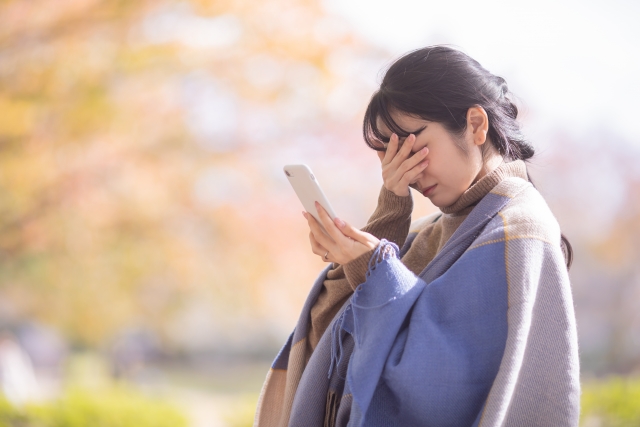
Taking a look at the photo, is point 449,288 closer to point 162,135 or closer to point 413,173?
point 413,173

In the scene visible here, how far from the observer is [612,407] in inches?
139

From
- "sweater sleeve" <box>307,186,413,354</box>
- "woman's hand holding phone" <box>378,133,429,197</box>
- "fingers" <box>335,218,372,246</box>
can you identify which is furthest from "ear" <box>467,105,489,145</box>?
"fingers" <box>335,218,372,246</box>

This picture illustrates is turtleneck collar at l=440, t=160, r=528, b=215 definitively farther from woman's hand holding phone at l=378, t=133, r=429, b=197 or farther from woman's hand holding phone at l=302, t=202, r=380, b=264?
woman's hand holding phone at l=302, t=202, r=380, b=264

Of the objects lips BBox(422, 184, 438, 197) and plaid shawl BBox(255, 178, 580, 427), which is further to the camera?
lips BBox(422, 184, 438, 197)

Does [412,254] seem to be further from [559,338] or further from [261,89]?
[261,89]

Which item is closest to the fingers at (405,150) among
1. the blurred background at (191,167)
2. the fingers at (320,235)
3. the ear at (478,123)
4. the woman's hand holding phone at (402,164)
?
the woman's hand holding phone at (402,164)

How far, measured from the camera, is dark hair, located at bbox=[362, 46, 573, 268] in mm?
1269

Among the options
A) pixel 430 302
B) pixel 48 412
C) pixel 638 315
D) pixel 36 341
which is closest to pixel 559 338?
pixel 430 302

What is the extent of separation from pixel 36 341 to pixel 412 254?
5.97 metres

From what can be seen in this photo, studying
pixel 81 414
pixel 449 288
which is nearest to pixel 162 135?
pixel 81 414

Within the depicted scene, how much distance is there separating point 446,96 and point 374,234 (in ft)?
1.25

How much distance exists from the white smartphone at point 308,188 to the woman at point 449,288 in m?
0.02

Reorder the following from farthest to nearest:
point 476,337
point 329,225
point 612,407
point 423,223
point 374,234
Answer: point 612,407
point 423,223
point 374,234
point 329,225
point 476,337

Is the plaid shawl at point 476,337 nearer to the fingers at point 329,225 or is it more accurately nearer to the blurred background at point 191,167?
the fingers at point 329,225
